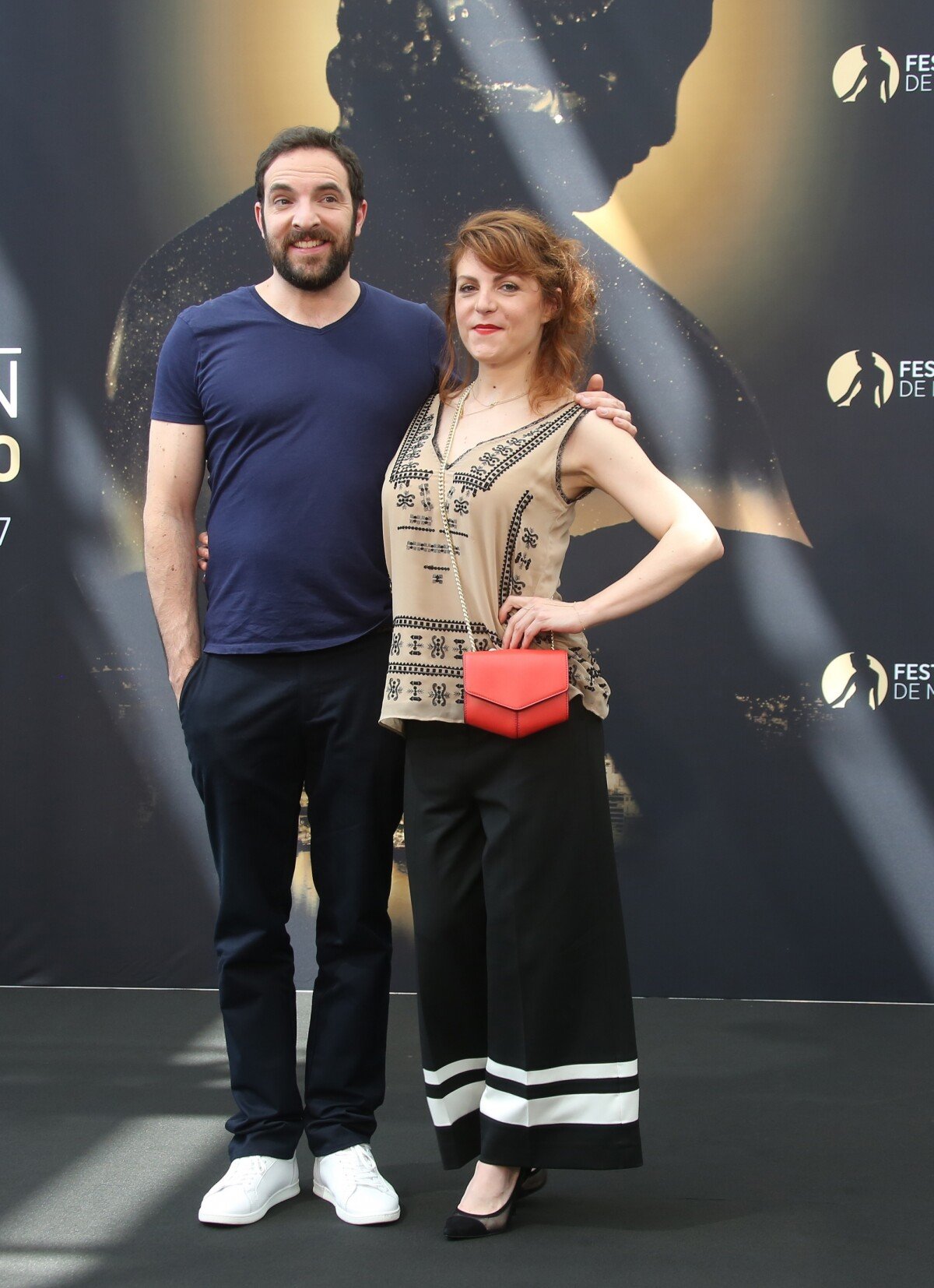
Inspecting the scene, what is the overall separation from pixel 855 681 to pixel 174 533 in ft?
6.45

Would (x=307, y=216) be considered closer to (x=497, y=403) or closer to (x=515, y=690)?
(x=497, y=403)

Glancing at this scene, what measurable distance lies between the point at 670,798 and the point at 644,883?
0.23m

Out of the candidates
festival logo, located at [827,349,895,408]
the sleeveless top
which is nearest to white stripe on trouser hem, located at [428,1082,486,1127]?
the sleeveless top

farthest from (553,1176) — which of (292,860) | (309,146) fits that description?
(309,146)

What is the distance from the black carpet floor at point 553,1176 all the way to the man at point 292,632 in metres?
0.14

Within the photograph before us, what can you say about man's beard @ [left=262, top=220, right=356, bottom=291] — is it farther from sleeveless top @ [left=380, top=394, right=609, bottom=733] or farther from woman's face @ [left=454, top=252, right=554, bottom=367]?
sleeveless top @ [left=380, top=394, right=609, bottom=733]

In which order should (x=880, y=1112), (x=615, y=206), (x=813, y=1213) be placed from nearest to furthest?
(x=813, y=1213) < (x=880, y=1112) < (x=615, y=206)


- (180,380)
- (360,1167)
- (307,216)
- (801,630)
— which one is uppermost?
(307,216)

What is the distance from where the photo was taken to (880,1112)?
2779 mm

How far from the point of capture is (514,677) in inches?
78.8

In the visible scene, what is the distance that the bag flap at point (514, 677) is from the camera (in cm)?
200

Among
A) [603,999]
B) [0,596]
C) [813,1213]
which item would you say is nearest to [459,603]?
[603,999]

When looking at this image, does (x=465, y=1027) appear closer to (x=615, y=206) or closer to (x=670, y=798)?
(x=670, y=798)

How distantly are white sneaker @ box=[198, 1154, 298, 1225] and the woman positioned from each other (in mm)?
305
